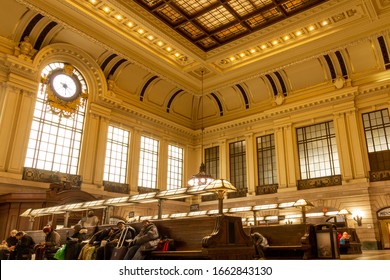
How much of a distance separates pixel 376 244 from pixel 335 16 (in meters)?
8.50

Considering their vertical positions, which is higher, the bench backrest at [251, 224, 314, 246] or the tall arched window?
the tall arched window

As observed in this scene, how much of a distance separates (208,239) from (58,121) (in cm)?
1038

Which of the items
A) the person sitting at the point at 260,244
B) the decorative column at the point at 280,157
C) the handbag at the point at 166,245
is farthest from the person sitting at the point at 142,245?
the decorative column at the point at 280,157

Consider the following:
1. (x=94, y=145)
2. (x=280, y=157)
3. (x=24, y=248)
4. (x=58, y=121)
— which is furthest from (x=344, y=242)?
(x=58, y=121)

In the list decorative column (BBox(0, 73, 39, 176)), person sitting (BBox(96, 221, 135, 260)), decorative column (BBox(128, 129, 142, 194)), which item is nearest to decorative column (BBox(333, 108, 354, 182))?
decorative column (BBox(128, 129, 142, 194))

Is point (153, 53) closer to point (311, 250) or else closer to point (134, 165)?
point (134, 165)

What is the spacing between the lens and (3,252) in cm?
696

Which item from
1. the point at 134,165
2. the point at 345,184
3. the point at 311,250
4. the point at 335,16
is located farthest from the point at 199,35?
the point at 311,250

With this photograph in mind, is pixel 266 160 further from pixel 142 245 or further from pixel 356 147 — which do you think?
pixel 142 245

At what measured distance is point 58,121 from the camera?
522 inches

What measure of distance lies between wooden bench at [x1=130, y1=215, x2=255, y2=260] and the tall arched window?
28.1 ft

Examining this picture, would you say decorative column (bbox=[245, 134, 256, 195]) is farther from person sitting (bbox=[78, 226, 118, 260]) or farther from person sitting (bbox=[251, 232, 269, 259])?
person sitting (bbox=[78, 226, 118, 260])

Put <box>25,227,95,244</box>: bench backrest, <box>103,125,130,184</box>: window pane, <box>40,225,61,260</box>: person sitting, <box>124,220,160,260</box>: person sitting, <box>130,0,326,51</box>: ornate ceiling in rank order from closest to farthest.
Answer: <box>124,220,160,260</box>: person sitting < <box>40,225,61,260</box>: person sitting < <box>25,227,95,244</box>: bench backrest < <box>130,0,326,51</box>: ornate ceiling < <box>103,125,130,184</box>: window pane

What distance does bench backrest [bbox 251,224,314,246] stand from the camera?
7523mm
